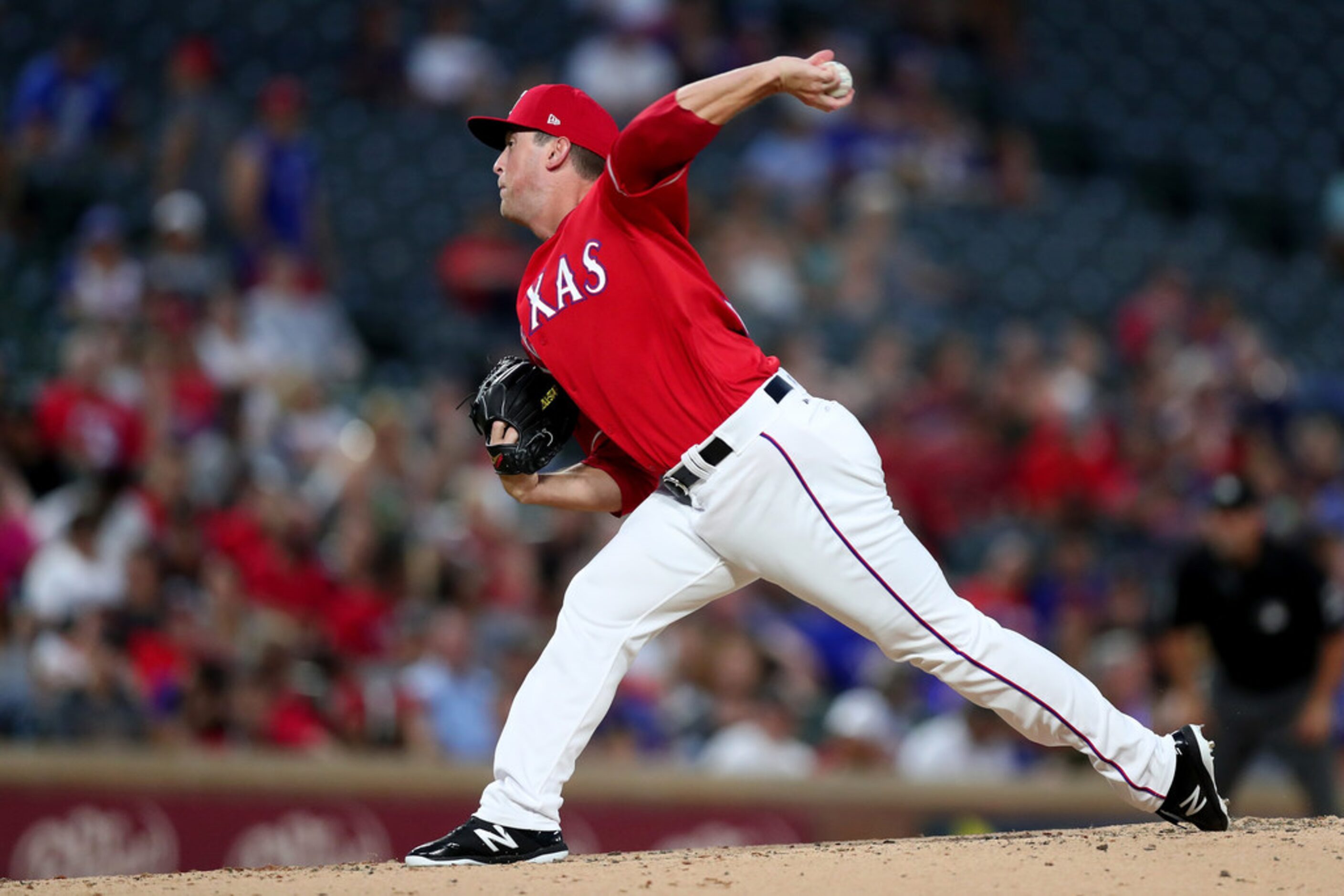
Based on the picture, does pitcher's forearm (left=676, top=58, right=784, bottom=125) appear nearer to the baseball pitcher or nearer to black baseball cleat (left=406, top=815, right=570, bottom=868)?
the baseball pitcher

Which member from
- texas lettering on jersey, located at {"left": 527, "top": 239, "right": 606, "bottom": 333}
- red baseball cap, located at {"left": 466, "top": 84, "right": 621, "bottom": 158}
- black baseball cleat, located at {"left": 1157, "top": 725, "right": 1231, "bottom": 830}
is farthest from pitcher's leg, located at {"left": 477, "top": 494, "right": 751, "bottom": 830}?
black baseball cleat, located at {"left": 1157, "top": 725, "right": 1231, "bottom": 830}

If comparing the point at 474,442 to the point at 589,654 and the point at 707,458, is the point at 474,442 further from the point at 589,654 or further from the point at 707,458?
the point at 707,458

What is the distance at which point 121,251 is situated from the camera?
8.45m

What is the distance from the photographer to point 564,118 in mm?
3723

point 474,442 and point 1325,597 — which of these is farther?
point 474,442

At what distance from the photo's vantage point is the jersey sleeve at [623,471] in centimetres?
387

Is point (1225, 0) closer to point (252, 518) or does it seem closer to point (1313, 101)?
point (1313, 101)

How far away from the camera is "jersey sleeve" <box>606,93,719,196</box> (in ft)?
10.8

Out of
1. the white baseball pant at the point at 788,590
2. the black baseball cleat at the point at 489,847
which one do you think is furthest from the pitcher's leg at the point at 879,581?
the black baseball cleat at the point at 489,847

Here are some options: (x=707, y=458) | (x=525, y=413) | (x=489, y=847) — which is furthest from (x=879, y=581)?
(x=489, y=847)

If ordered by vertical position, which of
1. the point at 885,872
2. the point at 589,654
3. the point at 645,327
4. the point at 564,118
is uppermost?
the point at 564,118

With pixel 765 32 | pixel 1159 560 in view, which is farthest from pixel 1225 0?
pixel 1159 560

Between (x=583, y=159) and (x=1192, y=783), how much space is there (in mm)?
1973

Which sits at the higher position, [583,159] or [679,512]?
[583,159]
